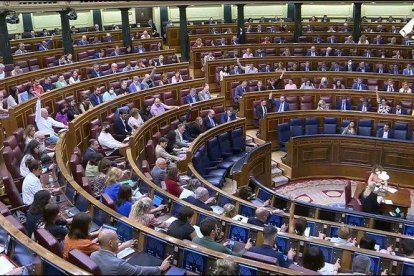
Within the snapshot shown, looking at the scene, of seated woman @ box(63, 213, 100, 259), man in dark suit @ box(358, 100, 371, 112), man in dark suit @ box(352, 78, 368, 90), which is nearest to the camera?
seated woman @ box(63, 213, 100, 259)

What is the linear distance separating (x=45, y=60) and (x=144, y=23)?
8.98 meters

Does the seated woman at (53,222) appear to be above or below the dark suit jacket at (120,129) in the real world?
above

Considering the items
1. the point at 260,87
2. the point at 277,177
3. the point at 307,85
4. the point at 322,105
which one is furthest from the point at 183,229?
the point at 307,85

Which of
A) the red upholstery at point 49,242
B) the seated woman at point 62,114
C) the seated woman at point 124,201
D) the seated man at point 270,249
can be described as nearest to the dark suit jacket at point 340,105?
the seated woman at point 62,114

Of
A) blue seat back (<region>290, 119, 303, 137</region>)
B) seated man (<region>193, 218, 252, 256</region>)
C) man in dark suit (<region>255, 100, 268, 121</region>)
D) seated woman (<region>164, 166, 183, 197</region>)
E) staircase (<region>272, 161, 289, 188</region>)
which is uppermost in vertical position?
seated man (<region>193, 218, 252, 256</region>)

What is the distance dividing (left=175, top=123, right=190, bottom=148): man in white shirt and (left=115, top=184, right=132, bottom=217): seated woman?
354 centimetres

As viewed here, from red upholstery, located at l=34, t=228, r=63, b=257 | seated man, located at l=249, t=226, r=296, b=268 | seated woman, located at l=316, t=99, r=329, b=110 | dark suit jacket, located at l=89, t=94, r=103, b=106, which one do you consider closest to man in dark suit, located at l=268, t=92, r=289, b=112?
seated woman, located at l=316, t=99, r=329, b=110

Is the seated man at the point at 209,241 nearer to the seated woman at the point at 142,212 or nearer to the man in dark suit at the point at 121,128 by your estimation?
the seated woman at the point at 142,212

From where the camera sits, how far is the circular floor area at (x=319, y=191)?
898 cm

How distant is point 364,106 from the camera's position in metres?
10.9

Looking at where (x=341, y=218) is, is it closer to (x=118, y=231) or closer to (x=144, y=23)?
(x=118, y=231)

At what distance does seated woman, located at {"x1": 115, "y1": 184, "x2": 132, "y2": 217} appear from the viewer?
5.12 metres

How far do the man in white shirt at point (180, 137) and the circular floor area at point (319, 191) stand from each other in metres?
2.05

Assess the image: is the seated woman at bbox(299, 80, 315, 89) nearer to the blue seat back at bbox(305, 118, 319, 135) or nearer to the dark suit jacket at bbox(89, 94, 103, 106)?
the blue seat back at bbox(305, 118, 319, 135)
